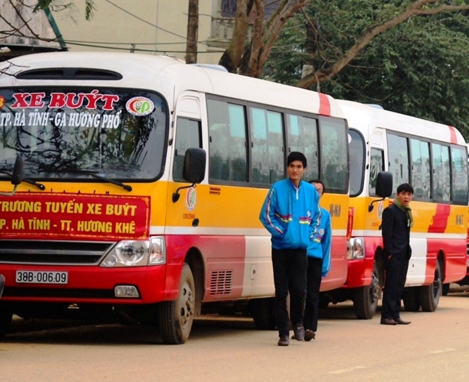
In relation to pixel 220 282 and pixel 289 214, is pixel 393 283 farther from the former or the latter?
pixel 289 214

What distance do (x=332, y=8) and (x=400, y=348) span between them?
801 inches

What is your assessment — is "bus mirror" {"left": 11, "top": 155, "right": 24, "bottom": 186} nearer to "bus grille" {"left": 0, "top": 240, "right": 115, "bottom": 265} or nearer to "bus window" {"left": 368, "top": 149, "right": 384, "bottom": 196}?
"bus grille" {"left": 0, "top": 240, "right": 115, "bottom": 265}

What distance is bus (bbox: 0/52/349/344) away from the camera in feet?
43.8

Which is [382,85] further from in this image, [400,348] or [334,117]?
[400,348]

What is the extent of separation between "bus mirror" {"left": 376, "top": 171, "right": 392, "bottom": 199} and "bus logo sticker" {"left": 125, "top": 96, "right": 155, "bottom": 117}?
6.50m

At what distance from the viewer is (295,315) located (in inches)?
579

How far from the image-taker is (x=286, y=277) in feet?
47.3

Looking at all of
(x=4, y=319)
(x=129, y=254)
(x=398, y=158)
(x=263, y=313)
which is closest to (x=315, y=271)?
(x=263, y=313)

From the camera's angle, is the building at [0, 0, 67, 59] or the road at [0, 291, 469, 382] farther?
the building at [0, 0, 67, 59]

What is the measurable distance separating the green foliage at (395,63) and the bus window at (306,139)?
15.8 metres

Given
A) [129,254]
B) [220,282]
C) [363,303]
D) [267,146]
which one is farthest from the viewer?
[363,303]

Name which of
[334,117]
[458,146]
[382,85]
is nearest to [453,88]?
[382,85]

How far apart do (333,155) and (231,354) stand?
5.78 meters

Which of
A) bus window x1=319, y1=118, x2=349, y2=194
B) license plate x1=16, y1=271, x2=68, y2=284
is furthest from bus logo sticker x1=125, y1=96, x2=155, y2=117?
bus window x1=319, y1=118, x2=349, y2=194
